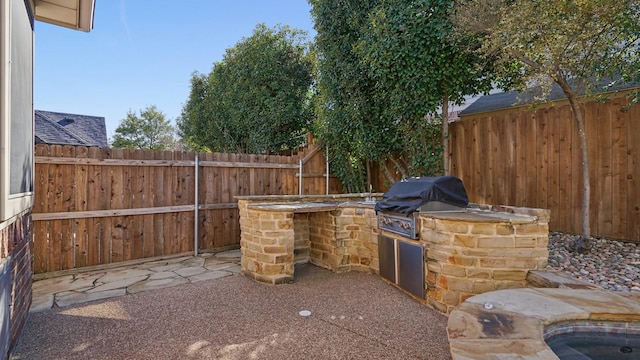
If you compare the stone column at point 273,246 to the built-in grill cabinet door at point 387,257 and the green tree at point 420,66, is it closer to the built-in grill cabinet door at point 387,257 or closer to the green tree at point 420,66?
the built-in grill cabinet door at point 387,257

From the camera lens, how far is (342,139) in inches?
294

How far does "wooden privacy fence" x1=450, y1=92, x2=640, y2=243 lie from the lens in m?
4.32

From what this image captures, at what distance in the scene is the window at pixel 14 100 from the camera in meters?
1.98

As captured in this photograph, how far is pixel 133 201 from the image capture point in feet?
18.1

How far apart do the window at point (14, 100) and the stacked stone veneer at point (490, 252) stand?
353cm

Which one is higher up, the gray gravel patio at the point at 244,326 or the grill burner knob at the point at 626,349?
the grill burner knob at the point at 626,349

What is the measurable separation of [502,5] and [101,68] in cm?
1883

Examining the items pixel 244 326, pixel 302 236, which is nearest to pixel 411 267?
pixel 244 326

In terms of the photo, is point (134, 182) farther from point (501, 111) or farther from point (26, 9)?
point (501, 111)

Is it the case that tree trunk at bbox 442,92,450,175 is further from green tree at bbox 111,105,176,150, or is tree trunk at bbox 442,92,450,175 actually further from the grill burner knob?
green tree at bbox 111,105,176,150

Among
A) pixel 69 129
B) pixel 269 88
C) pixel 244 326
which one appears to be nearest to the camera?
pixel 244 326

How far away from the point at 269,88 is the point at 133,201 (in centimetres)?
589

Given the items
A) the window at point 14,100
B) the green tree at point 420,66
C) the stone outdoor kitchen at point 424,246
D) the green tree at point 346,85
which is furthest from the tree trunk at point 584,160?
the window at point 14,100

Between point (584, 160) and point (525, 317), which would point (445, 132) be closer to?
point (584, 160)
